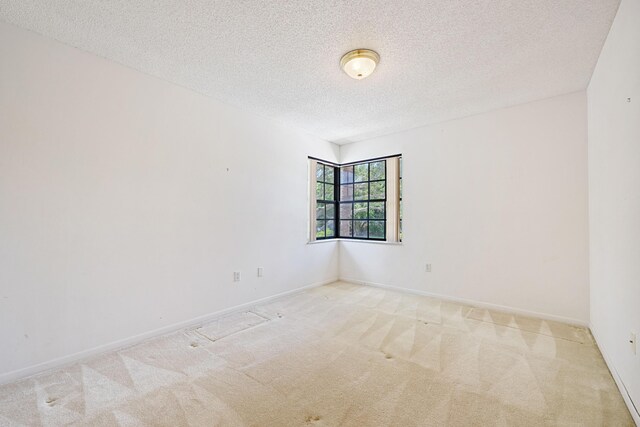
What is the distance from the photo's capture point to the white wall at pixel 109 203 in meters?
2.12

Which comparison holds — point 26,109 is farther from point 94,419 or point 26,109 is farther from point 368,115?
point 368,115

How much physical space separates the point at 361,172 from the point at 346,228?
1.06 metres

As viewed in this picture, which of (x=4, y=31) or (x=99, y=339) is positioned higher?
(x=4, y=31)

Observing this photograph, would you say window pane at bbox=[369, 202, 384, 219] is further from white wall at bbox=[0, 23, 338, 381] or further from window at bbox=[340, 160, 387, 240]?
white wall at bbox=[0, 23, 338, 381]

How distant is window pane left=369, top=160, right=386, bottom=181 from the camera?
15.8 ft

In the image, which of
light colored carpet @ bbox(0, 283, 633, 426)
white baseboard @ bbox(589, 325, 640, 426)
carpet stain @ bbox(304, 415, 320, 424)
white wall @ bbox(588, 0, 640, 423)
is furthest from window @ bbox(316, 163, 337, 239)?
white baseboard @ bbox(589, 325, 640, 426)

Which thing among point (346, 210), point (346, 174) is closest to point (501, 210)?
point (346, 210)

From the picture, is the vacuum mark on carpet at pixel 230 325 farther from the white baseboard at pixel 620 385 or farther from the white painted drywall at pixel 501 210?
the white baseboard at pixel 620 385

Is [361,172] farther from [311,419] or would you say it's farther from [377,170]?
[311,419]

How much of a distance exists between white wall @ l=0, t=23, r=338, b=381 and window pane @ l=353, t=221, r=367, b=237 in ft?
6.35

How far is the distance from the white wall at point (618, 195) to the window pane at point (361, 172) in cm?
292

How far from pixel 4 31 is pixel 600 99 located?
480cm

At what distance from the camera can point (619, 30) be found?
1.93 meters

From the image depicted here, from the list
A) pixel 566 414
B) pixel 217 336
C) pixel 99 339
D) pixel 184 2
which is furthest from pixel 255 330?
pixel 184 2
